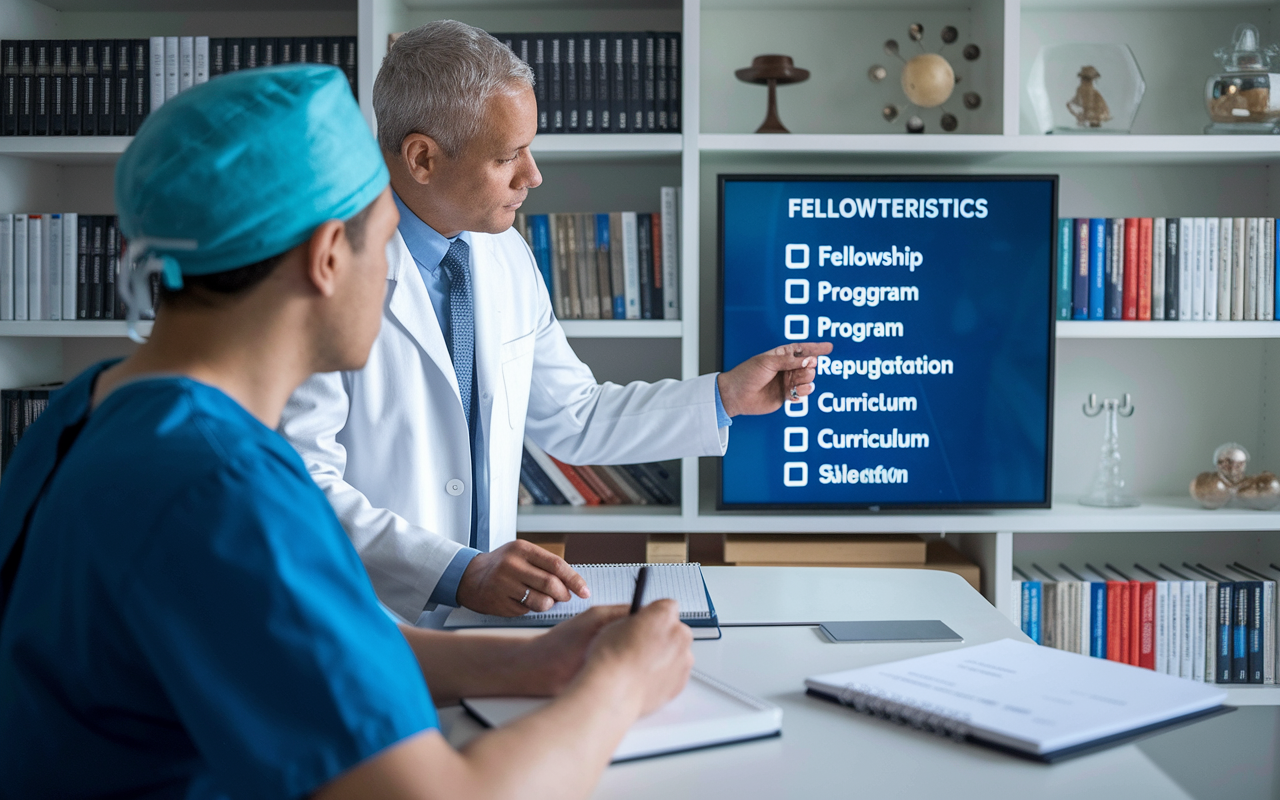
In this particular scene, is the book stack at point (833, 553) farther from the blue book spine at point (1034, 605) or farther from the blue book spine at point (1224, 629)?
the blue book spine at point (1224, 629)

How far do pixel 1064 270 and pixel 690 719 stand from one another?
6.52ft

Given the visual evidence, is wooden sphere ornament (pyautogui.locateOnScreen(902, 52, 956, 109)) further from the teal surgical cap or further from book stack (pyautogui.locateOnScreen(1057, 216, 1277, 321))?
the teal surgical cap

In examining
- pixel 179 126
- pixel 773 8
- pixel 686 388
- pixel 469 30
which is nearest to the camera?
pixel 179 126

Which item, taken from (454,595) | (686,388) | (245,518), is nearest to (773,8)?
(686,388)

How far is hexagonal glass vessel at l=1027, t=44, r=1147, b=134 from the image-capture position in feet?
8.00

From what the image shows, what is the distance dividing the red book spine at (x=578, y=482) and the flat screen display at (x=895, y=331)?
1.11ft

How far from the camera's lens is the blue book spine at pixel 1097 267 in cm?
244

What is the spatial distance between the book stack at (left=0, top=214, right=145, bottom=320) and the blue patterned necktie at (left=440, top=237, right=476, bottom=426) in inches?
47.9

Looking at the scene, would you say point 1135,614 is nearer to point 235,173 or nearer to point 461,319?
point 461,319

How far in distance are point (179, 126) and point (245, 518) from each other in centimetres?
29

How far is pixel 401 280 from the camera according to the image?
5.13 ft

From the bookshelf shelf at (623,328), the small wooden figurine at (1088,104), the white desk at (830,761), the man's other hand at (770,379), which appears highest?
the small wooden figurine at (1088,104)

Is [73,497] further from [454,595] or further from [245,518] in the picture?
[454,595]

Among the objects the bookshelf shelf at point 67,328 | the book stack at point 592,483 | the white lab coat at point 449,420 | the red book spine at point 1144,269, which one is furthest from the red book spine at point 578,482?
the red book spine at point 1144,269
